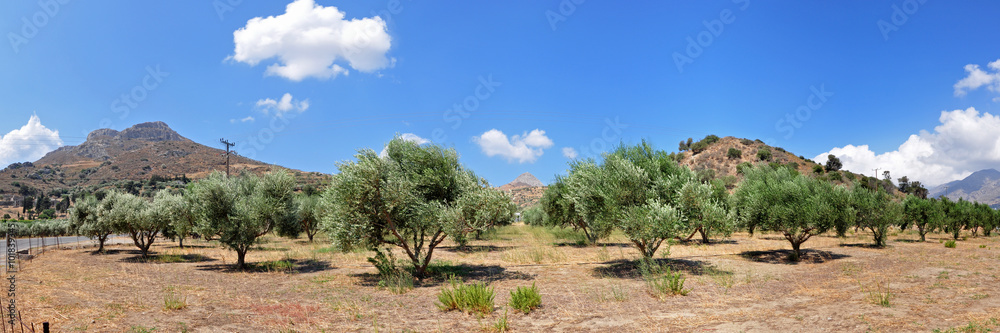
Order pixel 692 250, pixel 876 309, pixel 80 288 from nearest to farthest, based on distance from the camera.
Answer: pixel 876 309 → pixel 80 288 → pixel 692 250

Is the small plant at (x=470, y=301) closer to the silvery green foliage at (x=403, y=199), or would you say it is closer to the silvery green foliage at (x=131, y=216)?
the silvery green foliage at (x=403, y=199)

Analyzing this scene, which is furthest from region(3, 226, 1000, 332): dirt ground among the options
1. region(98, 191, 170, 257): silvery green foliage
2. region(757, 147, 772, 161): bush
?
region(757, 147, 772, 161): bush

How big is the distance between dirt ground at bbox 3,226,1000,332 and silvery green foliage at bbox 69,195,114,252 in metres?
6.54

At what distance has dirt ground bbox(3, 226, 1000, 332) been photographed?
34.5 feet

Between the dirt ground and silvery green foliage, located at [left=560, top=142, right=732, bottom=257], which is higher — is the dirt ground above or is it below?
below

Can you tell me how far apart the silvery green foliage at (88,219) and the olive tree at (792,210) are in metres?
44.8

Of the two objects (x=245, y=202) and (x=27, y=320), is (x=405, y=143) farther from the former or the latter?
(x=27, y=320)

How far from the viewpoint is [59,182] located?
133 m

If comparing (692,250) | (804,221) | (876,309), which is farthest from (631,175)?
(692,250)

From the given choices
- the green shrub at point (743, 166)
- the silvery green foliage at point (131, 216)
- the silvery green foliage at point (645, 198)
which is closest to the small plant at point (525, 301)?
the silvery green foliage at point (645, 198)

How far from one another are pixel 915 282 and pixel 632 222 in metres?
10.7

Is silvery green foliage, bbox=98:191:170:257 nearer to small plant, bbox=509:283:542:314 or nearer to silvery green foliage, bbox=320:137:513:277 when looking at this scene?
silvery green foliage, bbox=320:137:513:277

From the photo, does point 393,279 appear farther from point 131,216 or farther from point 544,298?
point 131,216

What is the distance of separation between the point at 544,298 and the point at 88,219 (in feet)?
117
